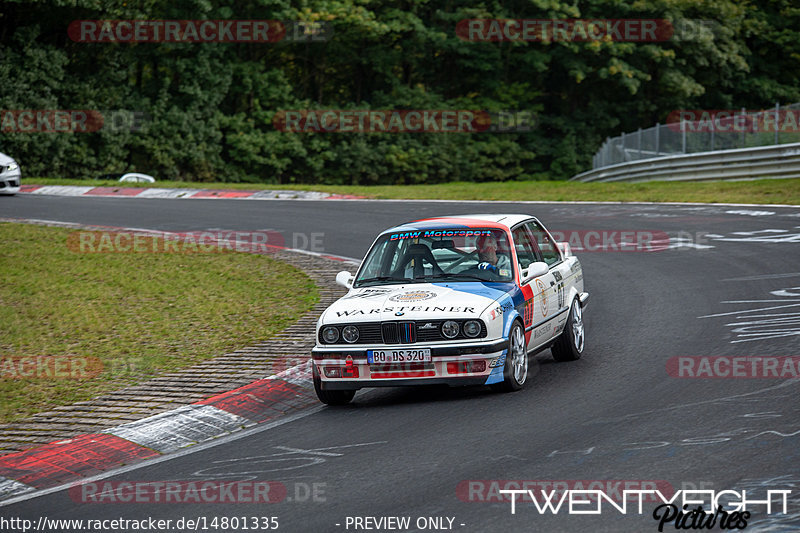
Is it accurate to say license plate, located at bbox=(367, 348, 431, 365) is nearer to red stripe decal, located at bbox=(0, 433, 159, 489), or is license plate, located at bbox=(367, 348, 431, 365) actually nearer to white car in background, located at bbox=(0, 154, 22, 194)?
red stripe decal, located at bbox=(0, 433, 159, 489)

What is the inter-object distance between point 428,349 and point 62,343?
456 cm

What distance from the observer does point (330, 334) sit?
8242mm

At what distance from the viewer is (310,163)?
4728 cm

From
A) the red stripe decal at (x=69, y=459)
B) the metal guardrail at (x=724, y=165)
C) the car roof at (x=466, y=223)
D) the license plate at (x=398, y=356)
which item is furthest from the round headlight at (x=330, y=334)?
the metal guardrail at (x=724, y=165)

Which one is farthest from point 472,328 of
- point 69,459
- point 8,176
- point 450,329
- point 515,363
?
point 8,176

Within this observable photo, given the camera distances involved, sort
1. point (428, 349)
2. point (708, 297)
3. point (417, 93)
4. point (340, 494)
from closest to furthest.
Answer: point (340, 494)
point (428, 349)
point (708, 297)
point (417, 93)

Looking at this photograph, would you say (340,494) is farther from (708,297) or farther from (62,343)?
(708,297)

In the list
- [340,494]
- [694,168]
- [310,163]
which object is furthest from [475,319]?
[310,163]

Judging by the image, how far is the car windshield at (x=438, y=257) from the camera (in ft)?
29.3

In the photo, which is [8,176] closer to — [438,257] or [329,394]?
[438,257]

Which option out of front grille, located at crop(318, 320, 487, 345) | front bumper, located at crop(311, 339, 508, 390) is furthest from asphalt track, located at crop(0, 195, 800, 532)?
front grille, located at crop(318, 320, 487, 345)

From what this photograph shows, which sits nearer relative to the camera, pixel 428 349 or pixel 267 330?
pixel 428 349

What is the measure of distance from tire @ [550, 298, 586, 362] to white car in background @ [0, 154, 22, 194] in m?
20.1

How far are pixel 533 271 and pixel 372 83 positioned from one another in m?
46.0
